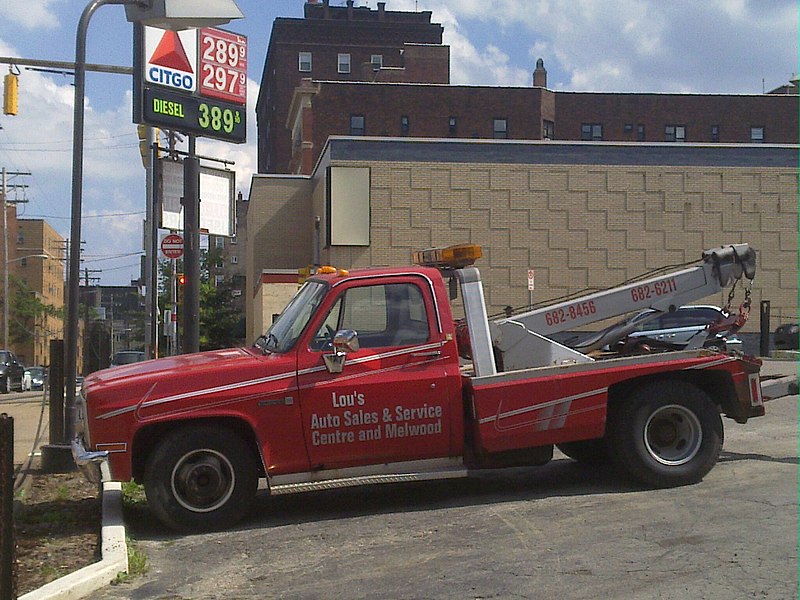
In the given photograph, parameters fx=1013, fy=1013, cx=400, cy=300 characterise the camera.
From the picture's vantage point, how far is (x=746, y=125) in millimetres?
59500

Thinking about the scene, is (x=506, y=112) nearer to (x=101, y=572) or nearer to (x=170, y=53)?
(x=170, y=53)

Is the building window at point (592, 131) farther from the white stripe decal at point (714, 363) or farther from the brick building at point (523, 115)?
the white stripe decal at point (714, 363)

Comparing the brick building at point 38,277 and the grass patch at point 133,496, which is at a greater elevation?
the brick building at point 38,277

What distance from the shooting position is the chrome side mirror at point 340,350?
797 centimetres

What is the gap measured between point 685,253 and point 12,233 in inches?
2774

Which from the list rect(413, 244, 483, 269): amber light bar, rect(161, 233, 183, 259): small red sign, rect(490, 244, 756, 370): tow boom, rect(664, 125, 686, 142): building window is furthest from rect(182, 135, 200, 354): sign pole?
rect(664, 125, 686, 142): building window

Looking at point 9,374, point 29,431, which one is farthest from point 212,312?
point 29,431

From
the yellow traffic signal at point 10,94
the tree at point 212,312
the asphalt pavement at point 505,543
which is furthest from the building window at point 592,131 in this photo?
the asphalt pavement at point 505,543

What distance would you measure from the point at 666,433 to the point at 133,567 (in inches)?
185

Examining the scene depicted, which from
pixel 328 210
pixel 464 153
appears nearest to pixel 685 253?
pixel 464 153

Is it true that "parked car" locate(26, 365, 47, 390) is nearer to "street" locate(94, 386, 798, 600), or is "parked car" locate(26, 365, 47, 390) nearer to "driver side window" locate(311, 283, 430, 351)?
"street" locate(94, 386, 798, 600)

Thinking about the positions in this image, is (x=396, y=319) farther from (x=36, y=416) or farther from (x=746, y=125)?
(x=746, y=125)

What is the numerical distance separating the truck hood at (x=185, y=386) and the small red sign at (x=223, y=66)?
21.6 feet

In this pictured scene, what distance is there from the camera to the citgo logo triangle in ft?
43.6
